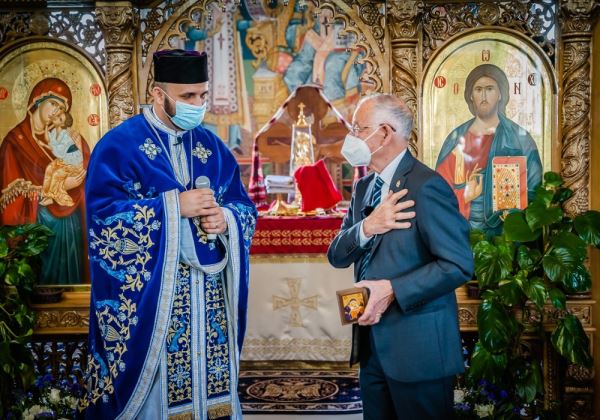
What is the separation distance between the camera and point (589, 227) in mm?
4617

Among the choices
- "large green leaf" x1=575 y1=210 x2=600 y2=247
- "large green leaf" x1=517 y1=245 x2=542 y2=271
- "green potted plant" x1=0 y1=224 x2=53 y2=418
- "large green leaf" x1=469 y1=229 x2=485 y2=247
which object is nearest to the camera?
"large green leaf" x1=575 y1=210 x2=600 y2=247

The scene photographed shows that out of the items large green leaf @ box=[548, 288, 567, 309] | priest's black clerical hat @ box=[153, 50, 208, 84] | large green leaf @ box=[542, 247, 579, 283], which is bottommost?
large green leaf @ box=[548, 288, 567, 309]

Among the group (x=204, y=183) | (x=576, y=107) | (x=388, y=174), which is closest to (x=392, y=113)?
(x=388, y=174)

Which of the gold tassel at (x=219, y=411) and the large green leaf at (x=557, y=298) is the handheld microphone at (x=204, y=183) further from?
the large green leaf at (x=557, y=298)

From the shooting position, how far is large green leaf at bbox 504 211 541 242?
4.72m

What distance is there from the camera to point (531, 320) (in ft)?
17.1

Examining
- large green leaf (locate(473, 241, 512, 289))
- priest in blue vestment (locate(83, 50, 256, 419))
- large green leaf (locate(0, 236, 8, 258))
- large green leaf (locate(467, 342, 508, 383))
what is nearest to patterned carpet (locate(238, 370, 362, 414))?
large green leaf (locate(467, 342, 508, 383))

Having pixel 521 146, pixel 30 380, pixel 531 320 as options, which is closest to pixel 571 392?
pixel 531 320

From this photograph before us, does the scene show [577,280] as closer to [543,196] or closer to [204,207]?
[543,196]

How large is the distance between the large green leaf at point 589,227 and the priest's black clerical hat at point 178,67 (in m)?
2.73

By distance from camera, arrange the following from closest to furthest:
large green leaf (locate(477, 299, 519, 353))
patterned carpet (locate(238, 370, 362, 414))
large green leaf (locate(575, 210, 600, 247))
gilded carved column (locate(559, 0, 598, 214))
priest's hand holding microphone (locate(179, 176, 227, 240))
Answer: priest's hand holding microphone (locate(179, 176, 227, 240)), large green leaf (locate(477, 299, 519, 353)), large green leaf (locate(575, 210, 600, 247)), patterned carpet (locate(238, 370, 362, 414)), gilded carved column (locate(559, 0, 598, 214))

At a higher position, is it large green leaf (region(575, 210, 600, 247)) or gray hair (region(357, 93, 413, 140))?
gray hair (region(357, 93, 413, 140))

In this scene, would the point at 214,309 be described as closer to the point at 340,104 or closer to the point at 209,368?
the point at 209,368

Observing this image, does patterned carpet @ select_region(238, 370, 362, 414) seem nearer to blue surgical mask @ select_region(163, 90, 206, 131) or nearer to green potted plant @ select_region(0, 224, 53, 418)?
green potted plant @ select_region(0, 224, 53, 418)
